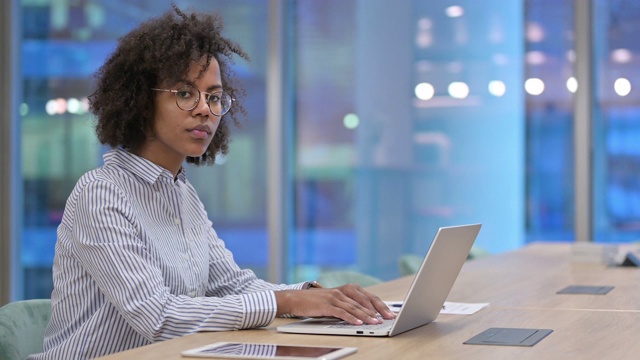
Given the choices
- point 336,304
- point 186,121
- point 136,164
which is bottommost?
point 336,304

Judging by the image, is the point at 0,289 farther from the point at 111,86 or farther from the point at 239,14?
the point at 111,86

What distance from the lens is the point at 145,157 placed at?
2.37m

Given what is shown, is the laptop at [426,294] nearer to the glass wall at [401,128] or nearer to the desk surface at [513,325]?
the desk surface at [513,325]

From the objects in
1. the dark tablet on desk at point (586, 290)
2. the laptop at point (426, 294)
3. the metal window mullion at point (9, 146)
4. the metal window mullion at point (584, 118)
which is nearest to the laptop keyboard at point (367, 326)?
the laptop at point (426, 294)

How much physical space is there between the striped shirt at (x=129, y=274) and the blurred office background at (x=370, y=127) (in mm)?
4119

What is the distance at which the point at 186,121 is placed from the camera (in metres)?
2.28

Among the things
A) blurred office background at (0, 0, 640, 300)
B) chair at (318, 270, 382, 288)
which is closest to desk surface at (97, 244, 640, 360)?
chair at (318, 270, 382, 288)

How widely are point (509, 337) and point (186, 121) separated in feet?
3.04

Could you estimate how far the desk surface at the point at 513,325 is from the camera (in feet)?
5.90

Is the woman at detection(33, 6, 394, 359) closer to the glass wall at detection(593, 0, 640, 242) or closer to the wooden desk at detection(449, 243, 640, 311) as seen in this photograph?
the wooden desk at detection(449, 243, 640, 311)

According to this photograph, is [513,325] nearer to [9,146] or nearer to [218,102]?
[218,102]

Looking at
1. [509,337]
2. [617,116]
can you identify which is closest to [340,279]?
[509,337]

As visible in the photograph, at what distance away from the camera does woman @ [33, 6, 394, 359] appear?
203cm

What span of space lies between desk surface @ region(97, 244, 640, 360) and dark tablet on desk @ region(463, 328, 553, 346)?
0.02 meters
